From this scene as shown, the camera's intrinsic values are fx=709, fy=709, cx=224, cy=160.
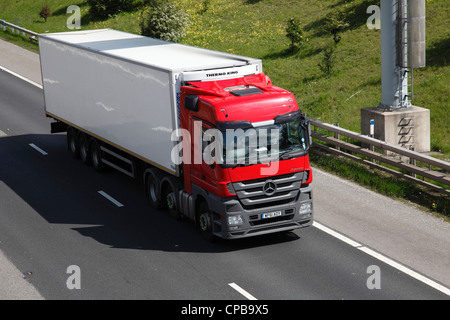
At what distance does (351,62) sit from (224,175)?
694 inches

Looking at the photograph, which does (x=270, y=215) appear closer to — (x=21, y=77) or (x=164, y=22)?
(x=21, y=77)

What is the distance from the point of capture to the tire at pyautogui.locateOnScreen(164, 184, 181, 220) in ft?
56.4

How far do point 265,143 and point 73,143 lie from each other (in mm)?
10069

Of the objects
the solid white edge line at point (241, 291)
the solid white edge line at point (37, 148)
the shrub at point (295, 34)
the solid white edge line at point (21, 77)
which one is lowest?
the solid white edge line at point (241, 291)

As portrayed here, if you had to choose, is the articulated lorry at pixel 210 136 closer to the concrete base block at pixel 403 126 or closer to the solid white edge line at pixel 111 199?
the solid white edge line at pixel 111 199

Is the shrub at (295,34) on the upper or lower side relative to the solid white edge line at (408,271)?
upper

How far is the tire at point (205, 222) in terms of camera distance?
15.7 meters

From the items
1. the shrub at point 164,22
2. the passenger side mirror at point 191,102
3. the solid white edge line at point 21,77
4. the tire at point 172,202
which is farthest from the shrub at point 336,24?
the passenger side mirror at point 191,102

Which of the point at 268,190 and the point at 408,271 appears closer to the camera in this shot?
the point at 408,271

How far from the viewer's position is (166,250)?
15.7 meters

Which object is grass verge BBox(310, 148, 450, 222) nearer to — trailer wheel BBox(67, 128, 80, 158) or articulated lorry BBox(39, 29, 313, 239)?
articulated lorry BBox(39, 29, 313, 239)

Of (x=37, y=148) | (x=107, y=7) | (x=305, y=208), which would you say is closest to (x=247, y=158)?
(x=305, y=208)

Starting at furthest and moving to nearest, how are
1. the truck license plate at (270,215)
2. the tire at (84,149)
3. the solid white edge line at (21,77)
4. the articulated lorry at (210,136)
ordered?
the solid white edge line at (21,77), the tire at (84,149), the truck license plate at (270,215), the articulated lorry at (210,136)

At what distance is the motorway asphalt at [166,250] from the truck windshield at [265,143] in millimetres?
2055
